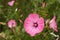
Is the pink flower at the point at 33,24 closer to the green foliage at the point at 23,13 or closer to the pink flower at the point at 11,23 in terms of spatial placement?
the green foliage at the point at 23,13

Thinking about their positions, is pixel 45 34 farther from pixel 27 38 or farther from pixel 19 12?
pixel 19 12

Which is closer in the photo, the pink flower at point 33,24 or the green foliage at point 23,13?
the pink flower at point 33,24

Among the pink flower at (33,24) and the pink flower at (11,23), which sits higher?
the pink flower at (33,24)

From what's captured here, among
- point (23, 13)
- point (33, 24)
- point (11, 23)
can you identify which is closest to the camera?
point (33, 24)

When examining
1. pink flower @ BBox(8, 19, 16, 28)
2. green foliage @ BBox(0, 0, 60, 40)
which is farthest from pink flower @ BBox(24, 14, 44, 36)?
pink flower @ BBox(8, 19, 16, 28)

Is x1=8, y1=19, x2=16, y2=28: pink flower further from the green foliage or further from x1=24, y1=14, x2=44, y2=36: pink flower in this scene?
x1=24, y1=14, x2=44, y2=36: pink flower

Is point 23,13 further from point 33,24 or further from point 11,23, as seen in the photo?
point 33,24

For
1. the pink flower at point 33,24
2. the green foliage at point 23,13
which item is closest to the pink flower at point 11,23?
the green foliage at point 23,13

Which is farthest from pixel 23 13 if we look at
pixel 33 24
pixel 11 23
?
pixel 33 24
